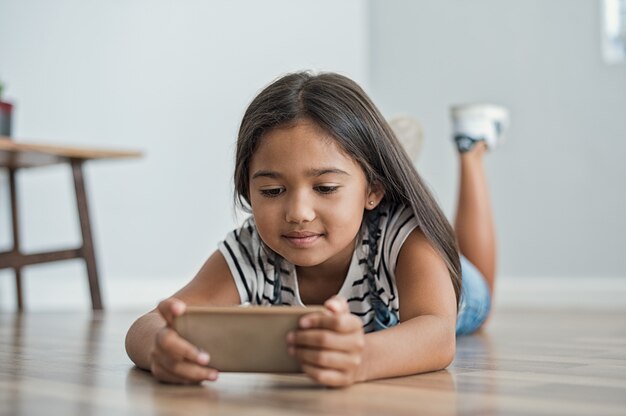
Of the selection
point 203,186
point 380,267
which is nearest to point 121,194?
point 203,186

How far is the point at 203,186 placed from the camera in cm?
294

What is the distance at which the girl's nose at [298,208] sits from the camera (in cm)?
99

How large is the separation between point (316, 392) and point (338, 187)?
0.99ft

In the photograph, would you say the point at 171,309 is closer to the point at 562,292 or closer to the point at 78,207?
the point at 78,207

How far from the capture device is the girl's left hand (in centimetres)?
76

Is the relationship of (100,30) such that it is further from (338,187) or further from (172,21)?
(338,187)

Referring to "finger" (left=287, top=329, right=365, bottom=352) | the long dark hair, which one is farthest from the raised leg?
"finger" (left=287, top=329, right=365, bottom=352)

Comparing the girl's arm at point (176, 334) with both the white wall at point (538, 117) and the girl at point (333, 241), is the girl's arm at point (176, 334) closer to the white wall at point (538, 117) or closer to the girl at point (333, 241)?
the girl at point (333, 241)

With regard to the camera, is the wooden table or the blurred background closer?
the wooden table

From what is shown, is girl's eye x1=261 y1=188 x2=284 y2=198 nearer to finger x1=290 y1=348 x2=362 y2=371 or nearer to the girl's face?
the girl's face

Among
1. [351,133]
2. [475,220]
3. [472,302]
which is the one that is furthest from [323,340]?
[475,220]

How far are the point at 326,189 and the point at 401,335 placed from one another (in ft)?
0.68

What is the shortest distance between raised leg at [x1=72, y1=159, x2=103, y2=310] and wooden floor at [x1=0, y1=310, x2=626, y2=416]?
3.61ft

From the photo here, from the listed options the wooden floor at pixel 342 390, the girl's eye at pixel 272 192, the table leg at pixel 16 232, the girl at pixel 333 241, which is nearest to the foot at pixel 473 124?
the wooden floor at pixel 342 390
